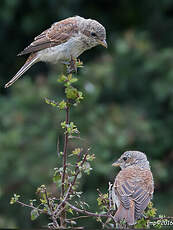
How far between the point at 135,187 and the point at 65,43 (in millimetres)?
1425

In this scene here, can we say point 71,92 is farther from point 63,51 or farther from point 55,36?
point 55,36

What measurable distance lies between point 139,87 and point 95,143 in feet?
6.59

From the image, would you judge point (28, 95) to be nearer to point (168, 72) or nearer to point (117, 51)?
point (117, 51)

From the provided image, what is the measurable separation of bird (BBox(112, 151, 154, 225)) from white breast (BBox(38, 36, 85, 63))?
1.11m

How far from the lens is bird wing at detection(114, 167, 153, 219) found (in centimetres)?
407

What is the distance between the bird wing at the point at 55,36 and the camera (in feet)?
15.3

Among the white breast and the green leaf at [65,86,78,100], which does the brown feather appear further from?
the green leaf at [65,86,78,100]

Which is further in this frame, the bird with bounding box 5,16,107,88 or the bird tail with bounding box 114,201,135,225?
the bird with bounding box 5,16,107,88

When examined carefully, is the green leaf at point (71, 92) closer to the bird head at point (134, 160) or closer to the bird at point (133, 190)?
the bird at point (133, 190)

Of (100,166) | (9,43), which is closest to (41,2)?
(9,43)

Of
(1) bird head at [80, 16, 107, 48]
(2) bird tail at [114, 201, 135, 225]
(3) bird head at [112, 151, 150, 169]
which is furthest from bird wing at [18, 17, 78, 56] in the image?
(2) bird tail at [114, 201, 135, 225]

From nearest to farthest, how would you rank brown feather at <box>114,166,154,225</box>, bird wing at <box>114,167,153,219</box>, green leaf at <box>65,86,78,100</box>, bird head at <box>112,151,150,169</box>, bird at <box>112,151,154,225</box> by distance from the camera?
green leaf at <box>65,86,78,100</box> → bird at <box>112,151,154,225</box> → brown feather at <box>114,166,154,225</box> → bird wing at <box>114,167,153,219</box> → bird head at <box>112,151,150,169</box>

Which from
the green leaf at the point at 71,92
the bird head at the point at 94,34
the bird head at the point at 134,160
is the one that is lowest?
the green leaf at the point at 71,92

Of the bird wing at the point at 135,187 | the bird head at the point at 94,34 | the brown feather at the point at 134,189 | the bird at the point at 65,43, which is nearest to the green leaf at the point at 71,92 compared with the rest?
the brown feather at the point at 134,189
